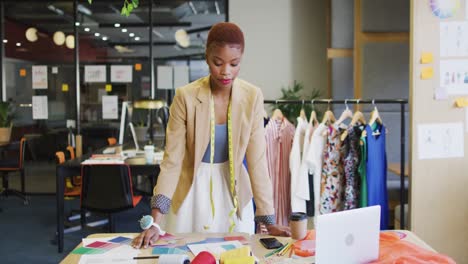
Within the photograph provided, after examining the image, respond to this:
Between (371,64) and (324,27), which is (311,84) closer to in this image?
(324,27)

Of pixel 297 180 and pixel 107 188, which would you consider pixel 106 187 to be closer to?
pixel 107 188

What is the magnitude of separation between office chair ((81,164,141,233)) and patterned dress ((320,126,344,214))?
184cm

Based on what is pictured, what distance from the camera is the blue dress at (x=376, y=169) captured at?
3686mm

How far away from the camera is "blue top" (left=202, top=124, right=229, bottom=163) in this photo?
2.35 metres

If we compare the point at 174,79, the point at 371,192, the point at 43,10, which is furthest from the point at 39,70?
the point at 371,192

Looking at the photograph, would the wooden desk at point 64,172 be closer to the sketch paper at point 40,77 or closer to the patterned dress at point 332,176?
the patterned dress at point 332,176

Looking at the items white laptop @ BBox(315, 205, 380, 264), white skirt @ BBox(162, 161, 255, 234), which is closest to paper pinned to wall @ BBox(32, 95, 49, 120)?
white skirt @ BBox(162, 161, 255, 234)

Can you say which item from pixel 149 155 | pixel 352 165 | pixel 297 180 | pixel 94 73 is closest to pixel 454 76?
pixel 352 165

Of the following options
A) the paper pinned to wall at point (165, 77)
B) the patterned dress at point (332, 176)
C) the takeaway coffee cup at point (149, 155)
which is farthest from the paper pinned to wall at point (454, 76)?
the paper pinned to wall at point (165, 77)

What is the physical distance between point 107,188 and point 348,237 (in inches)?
133

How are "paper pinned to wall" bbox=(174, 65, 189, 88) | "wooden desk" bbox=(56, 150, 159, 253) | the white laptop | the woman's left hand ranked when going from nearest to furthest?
the white laptop
the woman's left hand
"wooden desk" bbox=(56, 150, 159, 253)
"paper pinned to wall" bbox=(174, 65, 189, 88)

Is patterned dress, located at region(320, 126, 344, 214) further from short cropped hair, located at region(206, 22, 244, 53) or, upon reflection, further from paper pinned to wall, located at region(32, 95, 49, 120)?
paper pinned to wall, located at region(32, 95, 49, 120)

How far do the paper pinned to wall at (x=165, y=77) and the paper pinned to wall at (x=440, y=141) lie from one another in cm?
478

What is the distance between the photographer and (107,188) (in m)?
4.66
